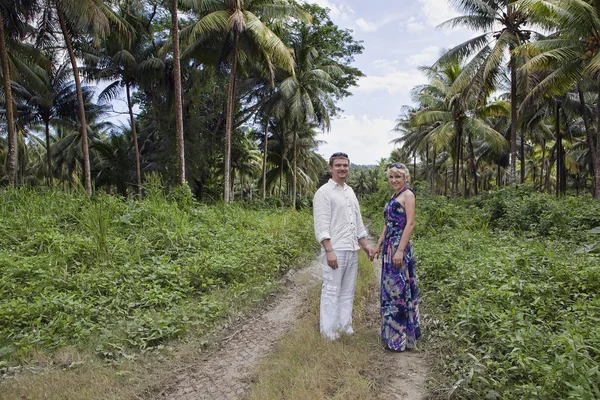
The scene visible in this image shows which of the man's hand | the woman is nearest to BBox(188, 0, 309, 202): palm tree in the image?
the woman

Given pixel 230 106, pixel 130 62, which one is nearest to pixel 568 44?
pixel 230 106

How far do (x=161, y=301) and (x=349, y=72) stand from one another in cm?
2159

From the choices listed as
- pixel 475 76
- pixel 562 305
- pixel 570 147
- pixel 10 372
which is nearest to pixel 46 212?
pixel 10 372

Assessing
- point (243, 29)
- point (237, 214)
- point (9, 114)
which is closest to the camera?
point (237, 214)

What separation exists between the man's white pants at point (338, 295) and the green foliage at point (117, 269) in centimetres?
155

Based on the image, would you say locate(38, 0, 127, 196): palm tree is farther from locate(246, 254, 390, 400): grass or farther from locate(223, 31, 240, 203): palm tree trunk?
locate(246, 254, 390, 400): grass

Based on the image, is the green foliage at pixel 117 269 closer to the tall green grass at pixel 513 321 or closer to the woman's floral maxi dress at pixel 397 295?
the woman's floral maxi dress at pixel 397 295

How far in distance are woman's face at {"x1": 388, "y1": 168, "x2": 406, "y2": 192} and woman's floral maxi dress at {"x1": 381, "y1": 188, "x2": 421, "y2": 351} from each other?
0.22 feet

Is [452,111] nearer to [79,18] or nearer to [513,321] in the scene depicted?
[79,18]

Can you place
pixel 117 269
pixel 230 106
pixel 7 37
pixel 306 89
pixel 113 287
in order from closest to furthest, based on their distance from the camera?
pixel 113 287, pixel 117 269, pixel 7 37, pixel 230 106, pixel 306 89

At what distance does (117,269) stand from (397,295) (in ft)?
13.2

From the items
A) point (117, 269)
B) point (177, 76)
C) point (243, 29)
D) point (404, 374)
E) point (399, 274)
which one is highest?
point (243, 29)

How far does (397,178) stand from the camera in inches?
151

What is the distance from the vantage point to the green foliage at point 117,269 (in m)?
3.87
